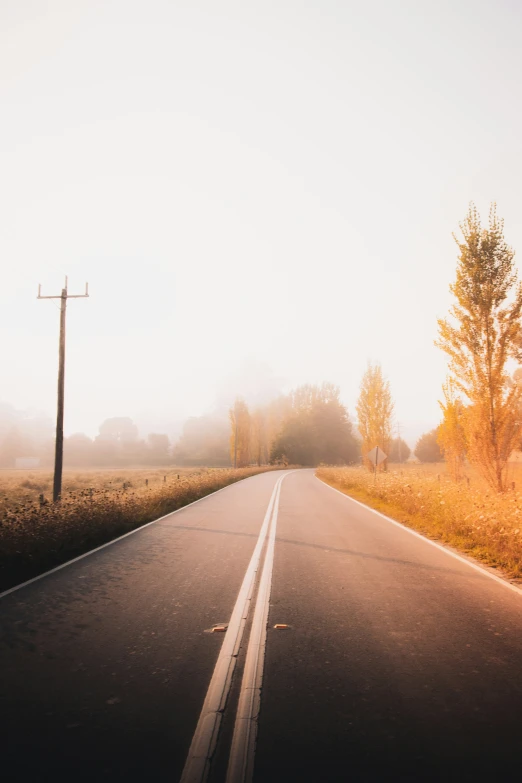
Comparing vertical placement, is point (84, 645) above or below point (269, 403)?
below

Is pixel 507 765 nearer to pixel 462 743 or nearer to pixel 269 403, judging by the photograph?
pixel 462 743

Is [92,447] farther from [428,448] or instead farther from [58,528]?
[58,528]

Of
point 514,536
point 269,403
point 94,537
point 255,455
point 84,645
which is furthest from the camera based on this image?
point 269,403

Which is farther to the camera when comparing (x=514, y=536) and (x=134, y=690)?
(x=514, y=536)

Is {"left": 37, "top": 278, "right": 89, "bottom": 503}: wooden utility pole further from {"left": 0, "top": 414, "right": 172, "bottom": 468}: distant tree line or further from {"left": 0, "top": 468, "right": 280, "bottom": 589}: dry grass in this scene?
{"left": 0, "top": 414, "right": 172, "bottom": 468}: distant tree line

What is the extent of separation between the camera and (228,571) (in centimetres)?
710

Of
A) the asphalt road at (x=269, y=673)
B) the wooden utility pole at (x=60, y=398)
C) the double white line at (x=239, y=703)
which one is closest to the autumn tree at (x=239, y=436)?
the wooden utility pole at (x=60, y=398)

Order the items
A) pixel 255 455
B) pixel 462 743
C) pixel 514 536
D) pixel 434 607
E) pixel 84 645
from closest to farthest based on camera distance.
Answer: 1. pixel 462 743
2. pixel 84 645
3. pixel 434 607
4. pixel 514 536
5. pixel 255 455

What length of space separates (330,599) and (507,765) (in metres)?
3.24

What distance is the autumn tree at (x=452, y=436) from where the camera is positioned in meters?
22.0

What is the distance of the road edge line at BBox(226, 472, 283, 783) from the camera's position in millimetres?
2486

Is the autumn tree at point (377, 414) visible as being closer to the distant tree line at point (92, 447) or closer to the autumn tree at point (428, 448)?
the autumn tree at point (428, 448)

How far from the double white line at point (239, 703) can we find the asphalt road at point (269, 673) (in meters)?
0.02

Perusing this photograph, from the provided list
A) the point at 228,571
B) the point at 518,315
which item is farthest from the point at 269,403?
the point at 228,571
